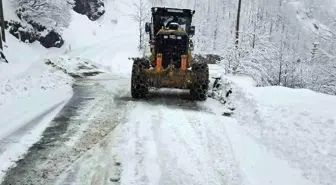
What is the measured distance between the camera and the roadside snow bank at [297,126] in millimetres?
6344

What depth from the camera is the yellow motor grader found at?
A: 468 inches

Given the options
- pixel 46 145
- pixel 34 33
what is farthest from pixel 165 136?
pixel 34 33

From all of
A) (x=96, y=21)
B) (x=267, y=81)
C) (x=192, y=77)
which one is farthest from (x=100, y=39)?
(x=192, y=77)

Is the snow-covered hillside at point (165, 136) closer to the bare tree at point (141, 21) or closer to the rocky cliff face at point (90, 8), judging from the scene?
the bare tree at point (141, 21)

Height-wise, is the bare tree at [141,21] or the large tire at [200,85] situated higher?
the bare tree at [141,21]

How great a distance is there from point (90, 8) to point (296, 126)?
5108 centimetres

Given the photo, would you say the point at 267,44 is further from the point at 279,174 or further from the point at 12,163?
the point at 12,163

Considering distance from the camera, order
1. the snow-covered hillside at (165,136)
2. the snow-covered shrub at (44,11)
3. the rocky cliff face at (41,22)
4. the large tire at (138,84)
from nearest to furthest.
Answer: the snow-covered hillside at (165,136) → the large tire at (138,84) → the rocky cliff face at (41,22) → the snow-covered shrub at (44,11)

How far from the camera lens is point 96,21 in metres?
55.5

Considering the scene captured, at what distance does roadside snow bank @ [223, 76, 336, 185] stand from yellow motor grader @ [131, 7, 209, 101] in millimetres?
1952

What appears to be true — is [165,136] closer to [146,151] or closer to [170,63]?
[146,151]

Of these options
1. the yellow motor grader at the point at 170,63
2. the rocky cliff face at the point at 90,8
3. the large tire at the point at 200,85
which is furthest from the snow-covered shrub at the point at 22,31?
the large tire at the point at 200,85

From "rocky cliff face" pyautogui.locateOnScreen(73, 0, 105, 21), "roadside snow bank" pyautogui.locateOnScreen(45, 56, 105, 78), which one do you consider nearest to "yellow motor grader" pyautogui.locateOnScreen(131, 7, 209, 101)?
"roadside snow bank" pyautogui.locateOnScreen(45, 56, 105, 78)

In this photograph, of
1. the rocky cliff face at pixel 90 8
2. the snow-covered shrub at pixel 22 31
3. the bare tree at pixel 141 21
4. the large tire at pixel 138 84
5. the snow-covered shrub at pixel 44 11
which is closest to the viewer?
the large tire at pixel 138 84
